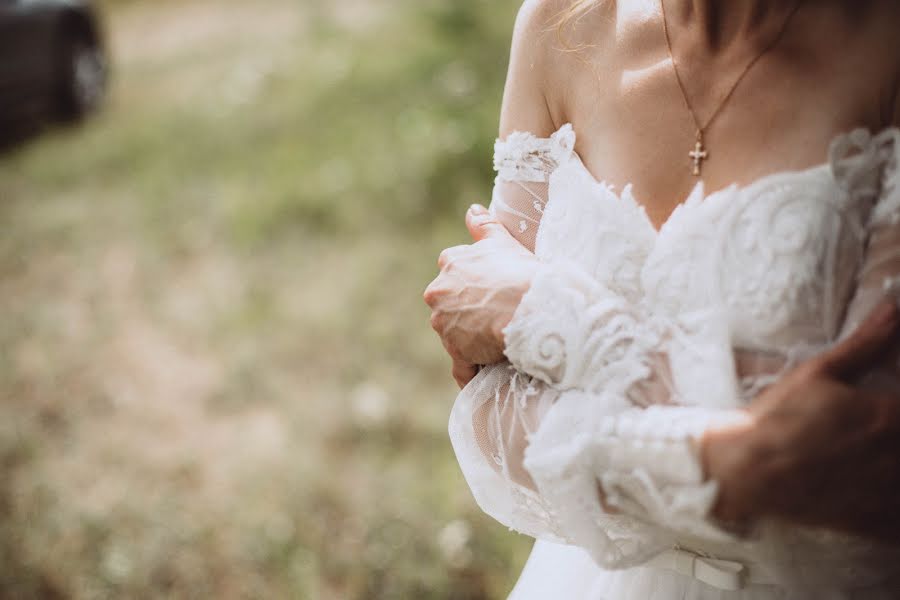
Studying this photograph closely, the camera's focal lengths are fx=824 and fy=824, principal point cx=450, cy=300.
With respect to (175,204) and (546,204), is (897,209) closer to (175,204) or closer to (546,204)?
(546,204)

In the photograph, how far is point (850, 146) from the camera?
3.71ft

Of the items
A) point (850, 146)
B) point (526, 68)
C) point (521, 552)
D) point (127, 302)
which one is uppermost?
point (526, 68)

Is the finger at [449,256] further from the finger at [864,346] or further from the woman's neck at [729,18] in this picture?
the finger at [864,346]

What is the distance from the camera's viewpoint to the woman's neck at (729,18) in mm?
1242

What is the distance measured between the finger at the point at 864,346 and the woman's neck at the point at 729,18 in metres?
0.47

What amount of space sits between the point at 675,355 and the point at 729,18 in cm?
54

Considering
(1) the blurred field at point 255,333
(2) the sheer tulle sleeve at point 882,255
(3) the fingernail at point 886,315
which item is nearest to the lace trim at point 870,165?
(2) the sheer tulle sleeve at point 882,255

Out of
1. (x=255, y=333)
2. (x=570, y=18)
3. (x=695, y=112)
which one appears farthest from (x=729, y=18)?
(x=255, y=333)

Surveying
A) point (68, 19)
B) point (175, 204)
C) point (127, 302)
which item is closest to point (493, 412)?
point (127, 302)

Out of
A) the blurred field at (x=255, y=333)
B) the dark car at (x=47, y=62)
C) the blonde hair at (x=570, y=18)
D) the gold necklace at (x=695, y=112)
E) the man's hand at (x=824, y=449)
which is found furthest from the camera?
the dark car at (x=47, y=62)

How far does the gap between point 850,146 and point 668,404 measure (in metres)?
0.44

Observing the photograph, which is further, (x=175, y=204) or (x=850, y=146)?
(x=175, y=204)

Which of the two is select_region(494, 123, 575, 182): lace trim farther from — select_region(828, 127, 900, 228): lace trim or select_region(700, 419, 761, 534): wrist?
select_region(700, 419, 761, 534): wrist

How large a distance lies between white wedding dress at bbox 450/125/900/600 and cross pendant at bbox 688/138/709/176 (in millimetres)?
59
